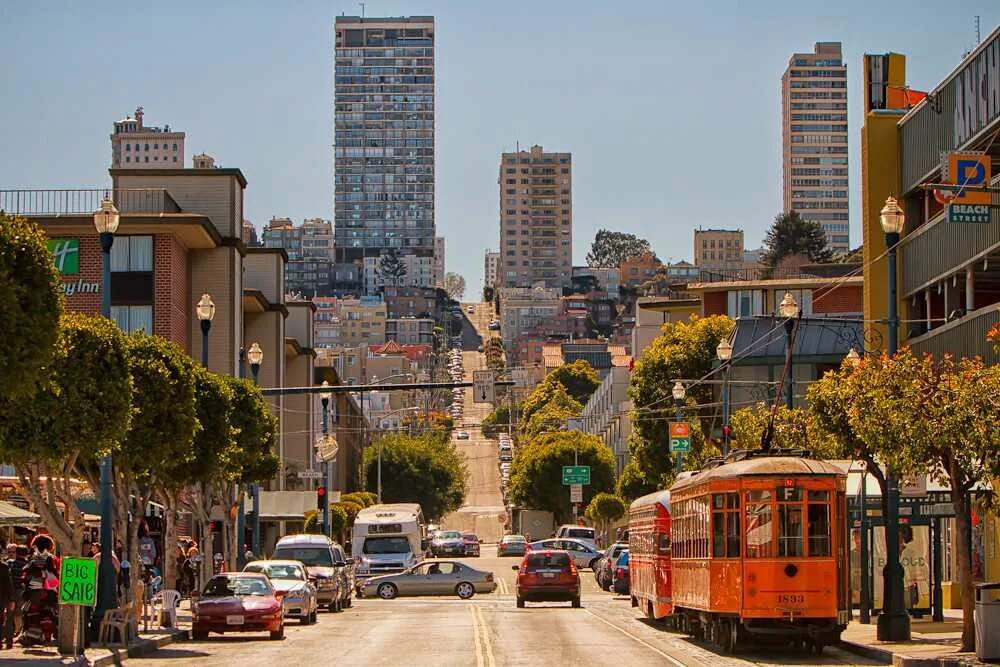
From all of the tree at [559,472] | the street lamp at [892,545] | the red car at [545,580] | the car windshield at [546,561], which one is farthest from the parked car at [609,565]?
the tree at [559,472]

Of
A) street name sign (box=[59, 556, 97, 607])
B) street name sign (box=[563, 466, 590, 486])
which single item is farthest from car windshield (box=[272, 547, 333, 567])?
street name sign (box=[563, 466, 590, 486])

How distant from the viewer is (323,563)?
1838 inches

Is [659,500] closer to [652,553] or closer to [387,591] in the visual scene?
[652,553]

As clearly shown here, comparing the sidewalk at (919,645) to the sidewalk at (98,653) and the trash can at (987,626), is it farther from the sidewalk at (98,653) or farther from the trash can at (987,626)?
the sidewalk at (98,653)

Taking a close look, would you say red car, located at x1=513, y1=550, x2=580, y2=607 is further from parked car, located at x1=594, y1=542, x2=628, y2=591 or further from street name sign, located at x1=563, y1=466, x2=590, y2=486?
street name sign, located at x1=563, y1=466, x2=590, y2=486

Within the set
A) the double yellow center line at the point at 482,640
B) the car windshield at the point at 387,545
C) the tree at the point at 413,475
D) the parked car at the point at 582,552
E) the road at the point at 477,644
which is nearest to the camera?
the double yellow center line at the point at 482,640

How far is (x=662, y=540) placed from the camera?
35375 mm

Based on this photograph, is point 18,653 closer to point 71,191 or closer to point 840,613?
point 840,613

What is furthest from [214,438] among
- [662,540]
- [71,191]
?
[71,191]

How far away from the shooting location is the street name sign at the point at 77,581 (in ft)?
85.4

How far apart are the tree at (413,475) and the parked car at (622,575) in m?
69.4

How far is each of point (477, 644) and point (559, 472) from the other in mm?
86132

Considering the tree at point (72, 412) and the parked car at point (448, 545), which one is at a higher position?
the tree at point (72, 412)

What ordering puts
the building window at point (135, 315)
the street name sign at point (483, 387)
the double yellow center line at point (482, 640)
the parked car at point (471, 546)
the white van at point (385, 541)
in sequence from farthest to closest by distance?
the parked car at point (471, 546) < the building window at point (135, 315) < the white van at point (385, 541) < the street name sign at point (483, 387) < the double yellow center line at point (482, 640)
